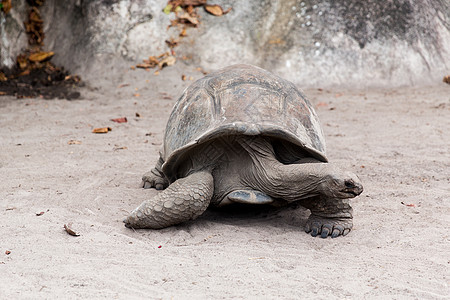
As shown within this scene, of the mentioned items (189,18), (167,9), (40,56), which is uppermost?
(167,9)

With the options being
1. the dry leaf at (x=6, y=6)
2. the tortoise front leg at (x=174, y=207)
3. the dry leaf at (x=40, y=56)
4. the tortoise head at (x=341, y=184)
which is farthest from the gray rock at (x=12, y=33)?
the tortoise head at (x=341, y=184)

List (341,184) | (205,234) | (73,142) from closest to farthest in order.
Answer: (341,184) → (205,234) → (73,142)

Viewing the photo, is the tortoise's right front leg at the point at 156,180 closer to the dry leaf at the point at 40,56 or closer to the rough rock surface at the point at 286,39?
the rough rock surface at the point at 286,39

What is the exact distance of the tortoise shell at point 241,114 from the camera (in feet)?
10.4

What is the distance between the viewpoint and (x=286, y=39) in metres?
8.55

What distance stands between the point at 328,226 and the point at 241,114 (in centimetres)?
80

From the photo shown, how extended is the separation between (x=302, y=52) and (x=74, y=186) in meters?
5.19

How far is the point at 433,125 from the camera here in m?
6.11

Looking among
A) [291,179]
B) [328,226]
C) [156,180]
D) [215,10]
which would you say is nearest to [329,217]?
[328,226]

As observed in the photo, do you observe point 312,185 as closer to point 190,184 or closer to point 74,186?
point 190,184

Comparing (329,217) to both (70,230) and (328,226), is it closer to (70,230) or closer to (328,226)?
(328,226)

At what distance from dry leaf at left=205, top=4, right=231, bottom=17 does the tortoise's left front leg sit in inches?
239

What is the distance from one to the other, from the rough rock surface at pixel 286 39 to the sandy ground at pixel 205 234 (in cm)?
254

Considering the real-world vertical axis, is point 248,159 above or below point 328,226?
above
